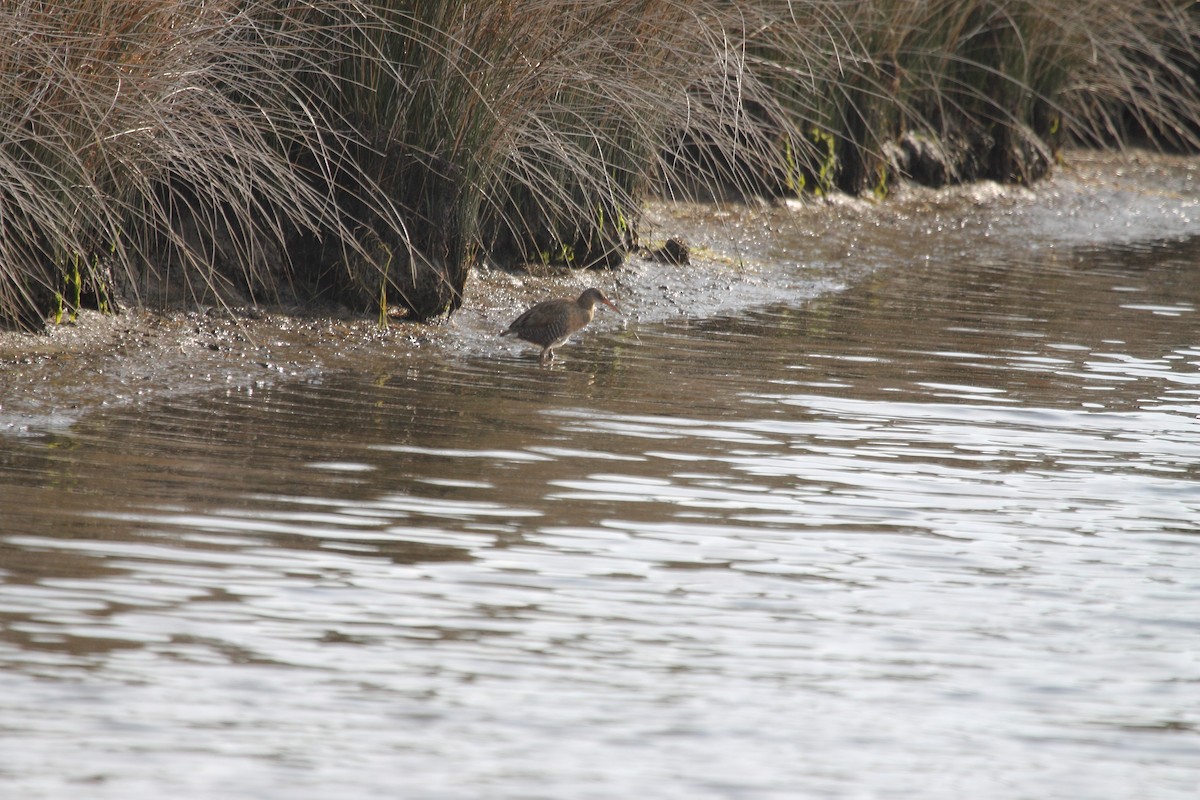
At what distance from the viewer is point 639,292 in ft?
30.5

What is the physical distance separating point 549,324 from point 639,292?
1.72m

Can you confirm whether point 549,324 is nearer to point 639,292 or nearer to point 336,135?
point 336,135

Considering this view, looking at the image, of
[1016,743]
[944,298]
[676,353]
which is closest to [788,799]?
[1016,743]

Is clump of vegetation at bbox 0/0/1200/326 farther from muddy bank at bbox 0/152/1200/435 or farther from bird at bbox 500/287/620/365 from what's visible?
bird at bbox 500/287/620/365

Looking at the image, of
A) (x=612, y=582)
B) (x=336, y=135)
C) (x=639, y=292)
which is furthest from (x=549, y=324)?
(x=612, y=582)

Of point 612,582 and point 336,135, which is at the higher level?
point 336,135

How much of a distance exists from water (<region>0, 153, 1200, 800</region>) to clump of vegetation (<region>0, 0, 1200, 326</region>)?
0.70m

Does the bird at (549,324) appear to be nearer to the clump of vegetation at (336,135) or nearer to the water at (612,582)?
the water at (612,582)

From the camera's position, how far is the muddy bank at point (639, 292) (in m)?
6.69

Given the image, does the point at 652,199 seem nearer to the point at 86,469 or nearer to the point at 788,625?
the point at 86,469

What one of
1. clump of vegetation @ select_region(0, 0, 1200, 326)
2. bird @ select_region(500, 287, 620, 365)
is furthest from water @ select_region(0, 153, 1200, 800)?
clump of vegetation @ select_region(0, 0, 1200, 326)

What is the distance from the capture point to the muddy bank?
6691 mm

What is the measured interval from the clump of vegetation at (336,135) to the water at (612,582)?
704mm

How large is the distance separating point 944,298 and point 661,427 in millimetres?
3854
